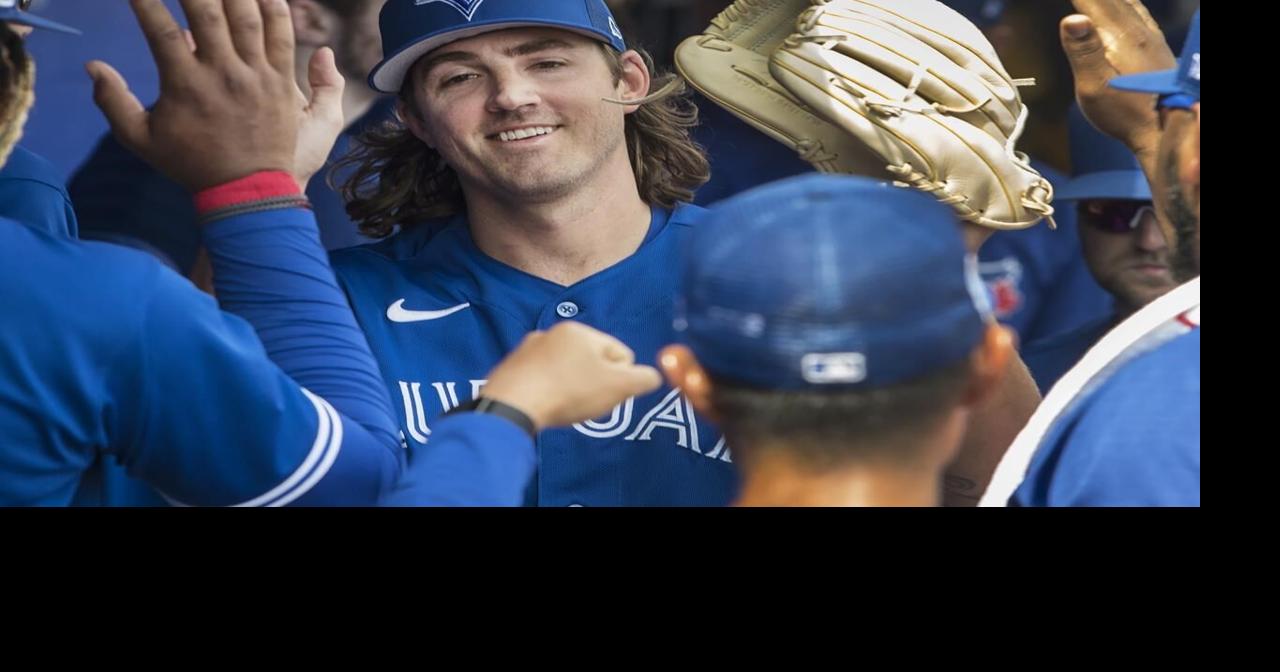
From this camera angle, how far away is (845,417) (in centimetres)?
193

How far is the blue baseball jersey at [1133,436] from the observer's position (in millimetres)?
2506

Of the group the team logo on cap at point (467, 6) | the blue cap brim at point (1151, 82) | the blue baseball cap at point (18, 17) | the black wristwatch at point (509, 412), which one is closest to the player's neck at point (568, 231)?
the team logo on cap at point (467, 6)

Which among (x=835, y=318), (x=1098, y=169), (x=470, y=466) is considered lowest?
(x=470, y=466)

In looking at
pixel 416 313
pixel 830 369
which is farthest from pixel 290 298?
pixel 830 369

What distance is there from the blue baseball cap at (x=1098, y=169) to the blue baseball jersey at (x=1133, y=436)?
1.07 feet

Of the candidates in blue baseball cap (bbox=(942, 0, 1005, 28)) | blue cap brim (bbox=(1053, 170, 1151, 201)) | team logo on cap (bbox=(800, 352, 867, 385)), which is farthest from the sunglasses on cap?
team logo on cap (bbox=(800, 352, 867, 385))

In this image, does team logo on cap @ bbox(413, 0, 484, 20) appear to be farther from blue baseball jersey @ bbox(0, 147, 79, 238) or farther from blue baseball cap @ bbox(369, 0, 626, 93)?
blue baseball jersey @ bbox(0, 147, 79, 238)

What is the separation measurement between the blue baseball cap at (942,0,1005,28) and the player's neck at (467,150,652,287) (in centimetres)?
72

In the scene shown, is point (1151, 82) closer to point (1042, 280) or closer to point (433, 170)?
point (1042, 280)

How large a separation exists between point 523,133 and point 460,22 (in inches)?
9.4

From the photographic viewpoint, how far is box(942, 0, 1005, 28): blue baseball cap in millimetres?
2932
